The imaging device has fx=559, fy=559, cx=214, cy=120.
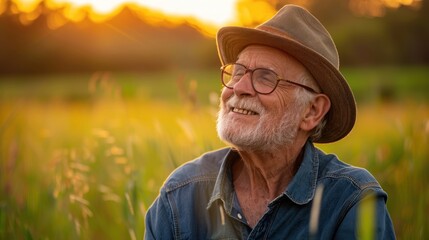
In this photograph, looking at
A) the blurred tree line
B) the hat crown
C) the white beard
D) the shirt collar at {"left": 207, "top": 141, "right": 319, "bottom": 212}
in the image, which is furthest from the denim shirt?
the blurred tree line

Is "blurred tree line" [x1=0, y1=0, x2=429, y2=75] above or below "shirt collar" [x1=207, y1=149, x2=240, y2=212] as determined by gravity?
above

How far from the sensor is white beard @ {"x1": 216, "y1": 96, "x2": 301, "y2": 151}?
7.69 ft

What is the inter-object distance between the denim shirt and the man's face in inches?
5.5

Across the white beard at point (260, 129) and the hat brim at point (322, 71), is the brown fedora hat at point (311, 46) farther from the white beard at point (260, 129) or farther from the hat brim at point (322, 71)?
the white beard at point (260, 129)

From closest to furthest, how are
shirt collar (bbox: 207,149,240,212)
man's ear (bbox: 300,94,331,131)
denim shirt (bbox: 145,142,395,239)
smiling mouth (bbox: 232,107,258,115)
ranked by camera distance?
1. denim shirt (bbox: 145,142,395,239)
2. shirt collar (bbox: 207,149,240,212)
3. smiling mouth (bbox: 232,107,258,115)
4. man's ear (bbox: 300,94,331,131)

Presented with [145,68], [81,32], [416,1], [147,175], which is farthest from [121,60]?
[147,175]

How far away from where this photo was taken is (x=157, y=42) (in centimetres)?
2894

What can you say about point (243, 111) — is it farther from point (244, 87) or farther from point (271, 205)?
point (271, 205)

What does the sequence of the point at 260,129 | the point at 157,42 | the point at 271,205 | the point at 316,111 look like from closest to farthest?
the point at 271,205, the point at 260,129, the point at 316,111, the point at 157,42

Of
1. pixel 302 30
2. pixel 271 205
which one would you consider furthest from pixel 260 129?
pixel 302 30

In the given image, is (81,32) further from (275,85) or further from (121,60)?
(275,85)

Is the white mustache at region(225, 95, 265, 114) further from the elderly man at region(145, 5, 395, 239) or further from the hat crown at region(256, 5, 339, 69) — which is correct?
the hat crown at region(256, 5, 339, 69)

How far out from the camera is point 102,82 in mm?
3439

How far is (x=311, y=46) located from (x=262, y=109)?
0.35 m
